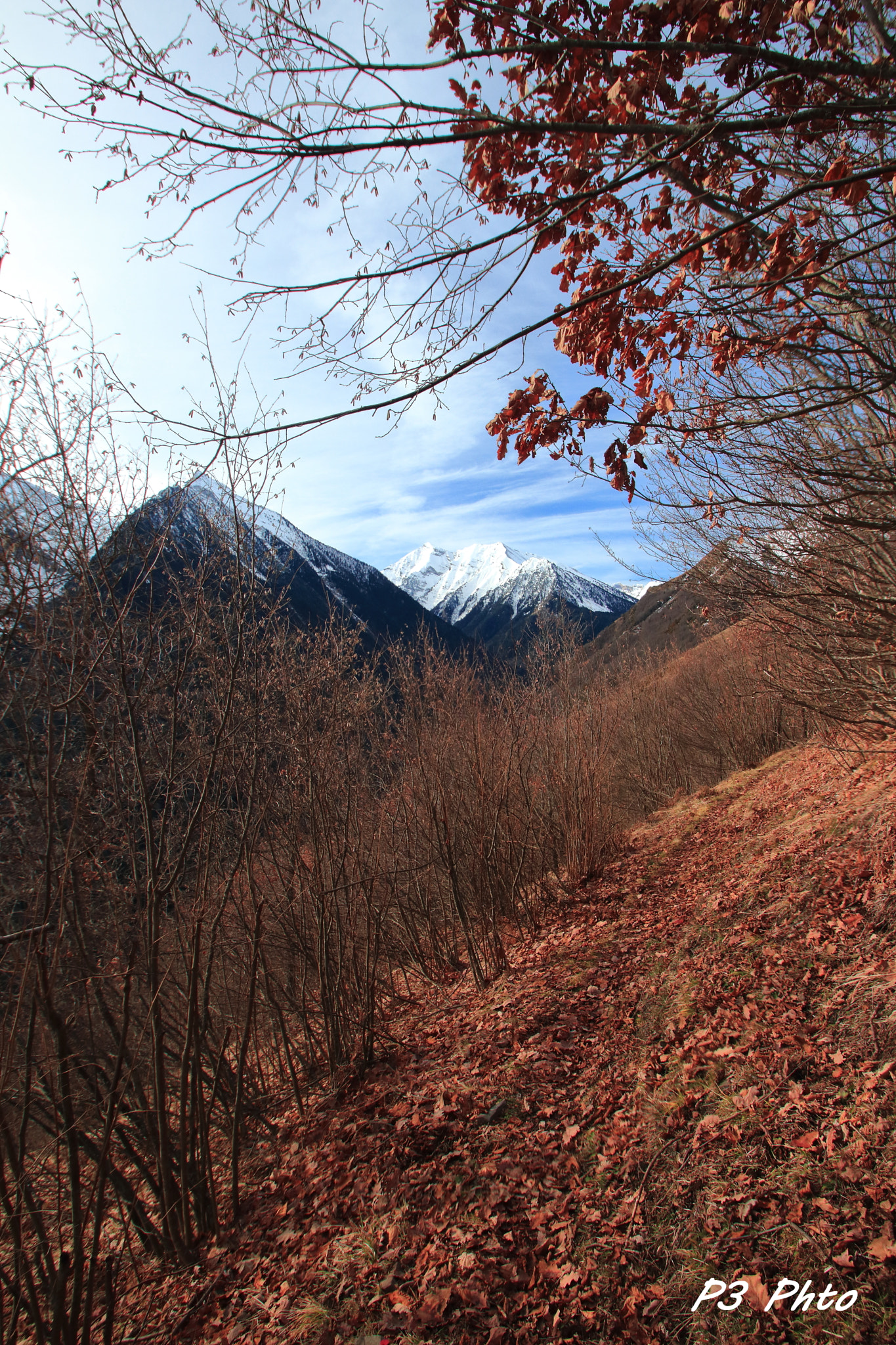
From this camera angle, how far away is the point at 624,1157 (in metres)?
3.00

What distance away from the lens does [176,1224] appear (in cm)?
354

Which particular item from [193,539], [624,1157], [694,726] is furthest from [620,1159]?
[694,726]

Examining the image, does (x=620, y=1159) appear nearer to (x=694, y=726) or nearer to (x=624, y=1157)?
(x=624, y=1157)

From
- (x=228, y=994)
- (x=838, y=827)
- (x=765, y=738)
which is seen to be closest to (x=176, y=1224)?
(x=228, y=994)

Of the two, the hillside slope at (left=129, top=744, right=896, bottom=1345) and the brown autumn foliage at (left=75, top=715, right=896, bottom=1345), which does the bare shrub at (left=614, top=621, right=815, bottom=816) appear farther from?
the hillside slope at (left=129, top=744, right=896, bottom=1345)

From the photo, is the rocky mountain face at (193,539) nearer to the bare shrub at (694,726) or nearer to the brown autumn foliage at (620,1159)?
the brown autumn foliage at (620,1159)

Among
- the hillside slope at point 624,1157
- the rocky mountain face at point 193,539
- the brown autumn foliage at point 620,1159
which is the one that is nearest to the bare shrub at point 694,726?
the brown autumn foliage at point 620,1159

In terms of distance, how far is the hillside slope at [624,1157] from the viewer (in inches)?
89.7

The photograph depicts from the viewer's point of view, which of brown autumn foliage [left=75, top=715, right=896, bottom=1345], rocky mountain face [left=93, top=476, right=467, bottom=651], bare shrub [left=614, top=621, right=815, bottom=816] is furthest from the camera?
bare shrub [left=614, top=621, right=815, bottom=816]

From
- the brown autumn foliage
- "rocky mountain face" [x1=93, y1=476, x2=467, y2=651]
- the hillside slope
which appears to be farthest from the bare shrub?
"rocky mountain face" [x1=93, y1=476, x2=467, y2=651]

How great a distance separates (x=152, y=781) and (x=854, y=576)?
238 inches

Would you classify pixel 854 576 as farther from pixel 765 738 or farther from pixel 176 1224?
pixel 765 738

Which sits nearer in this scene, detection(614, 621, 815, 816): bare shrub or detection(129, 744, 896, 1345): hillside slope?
detection(129, 744, 896, 1345): hillside slope

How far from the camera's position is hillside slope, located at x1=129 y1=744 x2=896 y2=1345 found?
2.28 meters
